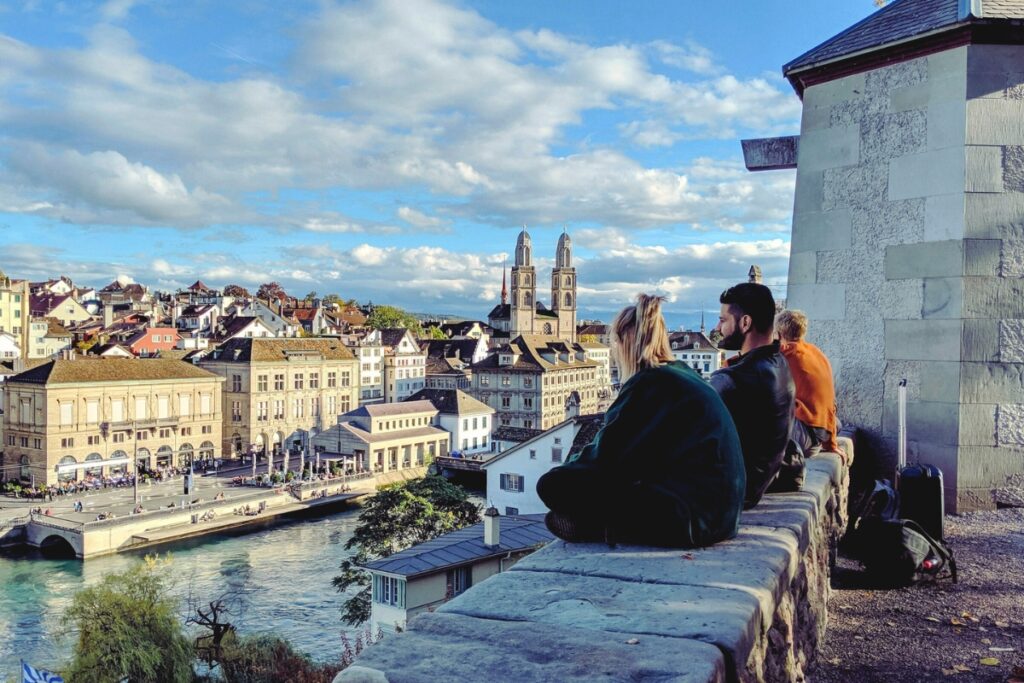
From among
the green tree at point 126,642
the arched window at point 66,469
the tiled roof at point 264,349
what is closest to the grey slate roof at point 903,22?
the green tree at point 126,642

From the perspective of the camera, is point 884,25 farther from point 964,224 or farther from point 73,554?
point 73,554

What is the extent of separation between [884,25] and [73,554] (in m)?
36.2

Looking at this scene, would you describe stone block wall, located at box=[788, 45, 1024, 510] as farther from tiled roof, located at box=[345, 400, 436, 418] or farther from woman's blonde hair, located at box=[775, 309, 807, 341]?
tiled roof, located at box=[345, 400, 436, 418]

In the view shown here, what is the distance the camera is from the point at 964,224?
569 centimetres

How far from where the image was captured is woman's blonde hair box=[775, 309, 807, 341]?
5.02 meters

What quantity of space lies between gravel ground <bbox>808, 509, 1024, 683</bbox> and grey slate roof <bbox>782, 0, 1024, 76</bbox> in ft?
11.7

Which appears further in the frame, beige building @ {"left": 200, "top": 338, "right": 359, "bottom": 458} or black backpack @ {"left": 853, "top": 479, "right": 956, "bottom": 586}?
beige building @ {"left": 200, "top": 338, "right": 359, "bottom": 458}

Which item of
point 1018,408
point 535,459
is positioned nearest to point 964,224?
point 1018,408

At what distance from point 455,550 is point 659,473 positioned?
1783 cm

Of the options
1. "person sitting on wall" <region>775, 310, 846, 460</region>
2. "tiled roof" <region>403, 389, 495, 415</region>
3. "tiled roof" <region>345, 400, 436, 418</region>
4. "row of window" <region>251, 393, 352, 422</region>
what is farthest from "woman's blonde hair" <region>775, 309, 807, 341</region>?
"row of window" <region>251, 393, 352, 422</region>

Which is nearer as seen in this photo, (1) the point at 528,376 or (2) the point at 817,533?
(2) the point at 817,533

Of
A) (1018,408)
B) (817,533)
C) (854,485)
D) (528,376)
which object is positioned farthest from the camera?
(528,376)

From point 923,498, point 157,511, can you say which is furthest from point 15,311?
point 923,498

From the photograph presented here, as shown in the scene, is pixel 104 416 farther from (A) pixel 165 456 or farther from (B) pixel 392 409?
(B) pixel 392 409
